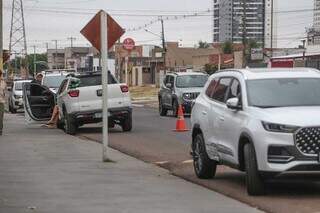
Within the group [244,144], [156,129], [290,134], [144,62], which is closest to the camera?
[290,134]

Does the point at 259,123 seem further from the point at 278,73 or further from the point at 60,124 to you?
the point at 60,124

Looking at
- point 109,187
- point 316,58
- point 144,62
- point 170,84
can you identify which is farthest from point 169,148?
point 144,62

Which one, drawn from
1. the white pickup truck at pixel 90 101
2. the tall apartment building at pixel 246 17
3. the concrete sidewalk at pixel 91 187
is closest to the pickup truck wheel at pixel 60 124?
the white pickup truck at pixel 90 101

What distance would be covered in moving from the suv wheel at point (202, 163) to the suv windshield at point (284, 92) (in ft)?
5.62

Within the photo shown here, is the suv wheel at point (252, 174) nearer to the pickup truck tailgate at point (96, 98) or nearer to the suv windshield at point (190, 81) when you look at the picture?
the pickup truck tailgate at point (96, 98)

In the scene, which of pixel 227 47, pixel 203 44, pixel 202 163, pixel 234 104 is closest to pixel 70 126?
pixel 202 163

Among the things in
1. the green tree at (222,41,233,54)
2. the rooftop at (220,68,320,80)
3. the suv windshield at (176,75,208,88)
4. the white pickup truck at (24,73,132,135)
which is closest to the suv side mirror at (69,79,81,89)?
the white pickup truck at (24,73,132,135)

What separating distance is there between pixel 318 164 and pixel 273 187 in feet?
4.84

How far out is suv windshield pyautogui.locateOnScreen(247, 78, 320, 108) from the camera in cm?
1000

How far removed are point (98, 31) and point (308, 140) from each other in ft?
21.4

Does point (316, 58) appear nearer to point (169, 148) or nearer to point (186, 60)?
point (169, 148)

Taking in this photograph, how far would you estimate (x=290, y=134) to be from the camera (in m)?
9.17

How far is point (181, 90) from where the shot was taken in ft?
100

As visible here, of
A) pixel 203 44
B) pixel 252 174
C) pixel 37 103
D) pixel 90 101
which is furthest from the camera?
pixel 203 44
